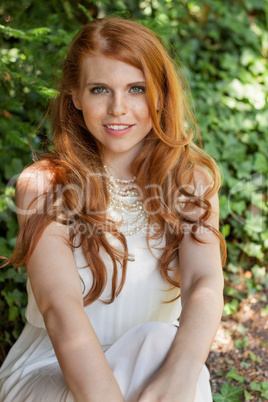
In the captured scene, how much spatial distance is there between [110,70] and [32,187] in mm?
588

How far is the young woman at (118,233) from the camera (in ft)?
5.94

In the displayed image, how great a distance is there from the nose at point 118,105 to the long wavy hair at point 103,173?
111 mm

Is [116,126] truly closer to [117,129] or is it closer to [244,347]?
[117,129]

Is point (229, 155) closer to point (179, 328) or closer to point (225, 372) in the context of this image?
point (225, 372)

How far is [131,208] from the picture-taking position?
2.28 metres

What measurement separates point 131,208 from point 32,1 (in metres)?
1.88

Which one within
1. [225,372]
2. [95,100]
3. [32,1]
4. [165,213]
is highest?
Result: [32,1]

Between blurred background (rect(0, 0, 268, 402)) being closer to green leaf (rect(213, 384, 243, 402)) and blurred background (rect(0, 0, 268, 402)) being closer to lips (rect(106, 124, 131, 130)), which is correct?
green leaf (rect(213, 384, 243, 402))

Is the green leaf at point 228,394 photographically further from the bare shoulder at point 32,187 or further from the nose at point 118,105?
the nose at point 118,105

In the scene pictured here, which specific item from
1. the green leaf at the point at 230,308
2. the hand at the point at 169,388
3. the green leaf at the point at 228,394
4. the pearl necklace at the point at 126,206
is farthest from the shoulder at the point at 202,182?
the green leaf at the point at 230,308

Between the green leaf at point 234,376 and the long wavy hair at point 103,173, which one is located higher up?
the long wavy hair at point 103,173

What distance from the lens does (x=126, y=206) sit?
2283mm

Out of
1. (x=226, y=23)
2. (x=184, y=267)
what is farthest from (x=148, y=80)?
(x=226, y=23)

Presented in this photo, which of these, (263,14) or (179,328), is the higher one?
(263,14)
